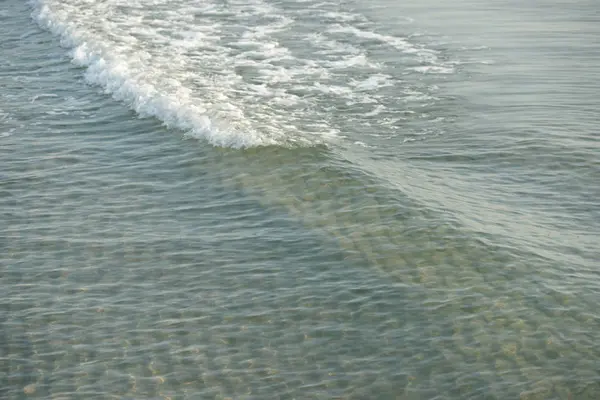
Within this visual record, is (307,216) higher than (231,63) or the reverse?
the reverse

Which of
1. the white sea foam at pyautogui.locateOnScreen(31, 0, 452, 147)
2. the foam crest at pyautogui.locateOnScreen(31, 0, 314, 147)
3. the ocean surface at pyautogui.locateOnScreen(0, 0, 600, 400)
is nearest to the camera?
the ocean surface at pyautogui.locateOnScreen(0, 0, 600, 400)

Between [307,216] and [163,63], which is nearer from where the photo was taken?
[307,216]

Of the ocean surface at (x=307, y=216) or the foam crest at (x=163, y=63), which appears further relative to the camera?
the foam crest at (x=163, y=63)

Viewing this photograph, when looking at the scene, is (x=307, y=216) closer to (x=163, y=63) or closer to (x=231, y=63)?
(x=231, y=63)

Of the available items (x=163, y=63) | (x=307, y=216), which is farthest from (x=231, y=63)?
(x=307, y=216)

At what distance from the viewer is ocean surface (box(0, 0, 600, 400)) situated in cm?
874

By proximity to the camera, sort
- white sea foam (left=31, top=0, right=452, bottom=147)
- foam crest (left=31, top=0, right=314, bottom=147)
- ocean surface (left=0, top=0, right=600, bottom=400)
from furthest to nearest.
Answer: white sea foam (left=31, top=0, right=452, bottom=147)
foam crest (left=31, top=0, right=314, bottom=147)
ocean surface (left=0, top=0, right=600, bottom=400)

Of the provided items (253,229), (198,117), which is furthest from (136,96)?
(253,229)

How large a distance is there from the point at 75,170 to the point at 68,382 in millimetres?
5421

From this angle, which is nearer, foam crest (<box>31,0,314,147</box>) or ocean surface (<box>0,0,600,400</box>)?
ocean surface (<box>0,0,600,400</box>)

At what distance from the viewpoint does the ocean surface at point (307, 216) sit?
8.74 meters

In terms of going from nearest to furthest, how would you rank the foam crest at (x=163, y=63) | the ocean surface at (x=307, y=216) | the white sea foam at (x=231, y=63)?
1. the ocean surface at (x=307, y=216)
2. the foam crest at (x=163, y=63)
3. the white sea foam at (x=231, y=63)

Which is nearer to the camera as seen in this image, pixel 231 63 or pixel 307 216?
pixel 307 216

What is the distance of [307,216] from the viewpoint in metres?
11.7
